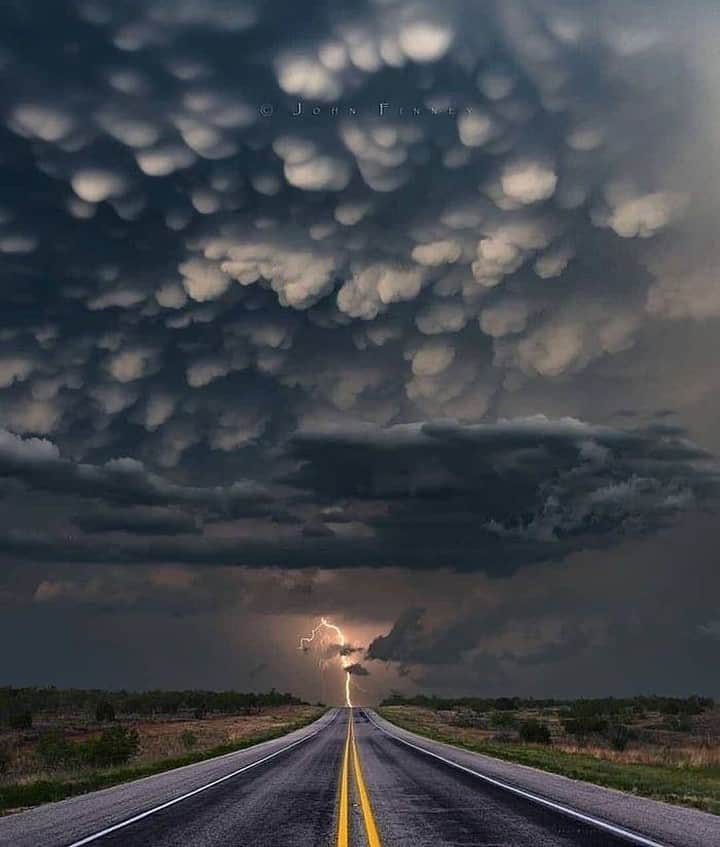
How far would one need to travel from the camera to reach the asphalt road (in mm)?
13758

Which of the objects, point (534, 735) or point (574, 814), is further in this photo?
point (534, 735)

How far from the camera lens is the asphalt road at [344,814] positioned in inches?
542

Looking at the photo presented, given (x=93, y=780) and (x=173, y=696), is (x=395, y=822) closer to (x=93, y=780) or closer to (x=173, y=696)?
(x=93, y=780)

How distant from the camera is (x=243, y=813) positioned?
1745cm

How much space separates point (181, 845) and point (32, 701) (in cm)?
18082

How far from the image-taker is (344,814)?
1691 centimetres

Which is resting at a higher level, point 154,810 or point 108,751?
point 154,810

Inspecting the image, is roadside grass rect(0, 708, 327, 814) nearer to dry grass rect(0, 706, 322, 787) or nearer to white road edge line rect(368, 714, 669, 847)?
dry grass rect(0, 706, 322, 787)

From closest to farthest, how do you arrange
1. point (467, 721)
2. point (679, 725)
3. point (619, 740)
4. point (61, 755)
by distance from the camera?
1. point (61, 755)
2. point (619, 740)
3. point (679, 725)
4. point (467, 721)

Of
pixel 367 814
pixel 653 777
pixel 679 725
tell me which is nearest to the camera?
pixel 367 814

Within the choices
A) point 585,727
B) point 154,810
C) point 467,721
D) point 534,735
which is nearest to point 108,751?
point 154,810

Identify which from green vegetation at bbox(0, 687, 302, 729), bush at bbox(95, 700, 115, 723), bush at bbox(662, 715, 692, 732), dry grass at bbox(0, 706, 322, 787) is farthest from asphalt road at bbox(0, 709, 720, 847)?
green vegetation at bbox(0, 687, 302, 729)

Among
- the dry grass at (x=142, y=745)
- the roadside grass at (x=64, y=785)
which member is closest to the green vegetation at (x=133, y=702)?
the dry grass at (x=142, y=745)

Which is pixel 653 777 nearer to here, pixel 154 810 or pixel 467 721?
pixel 154 810
